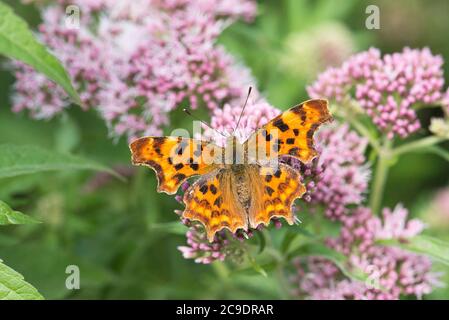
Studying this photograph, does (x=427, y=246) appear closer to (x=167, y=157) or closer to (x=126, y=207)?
(x=167, y=157)

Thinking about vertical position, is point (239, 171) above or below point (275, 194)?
above

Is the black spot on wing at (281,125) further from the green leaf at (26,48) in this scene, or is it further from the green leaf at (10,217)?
the green leaf at (10,217)

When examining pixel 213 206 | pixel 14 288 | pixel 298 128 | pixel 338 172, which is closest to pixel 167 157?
pixel 213 206

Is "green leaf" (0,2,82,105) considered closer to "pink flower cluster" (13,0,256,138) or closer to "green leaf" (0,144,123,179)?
"green leaf" (0,144,123,179)

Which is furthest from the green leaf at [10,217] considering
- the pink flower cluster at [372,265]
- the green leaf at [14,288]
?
the pink flower cluster at [372,265]

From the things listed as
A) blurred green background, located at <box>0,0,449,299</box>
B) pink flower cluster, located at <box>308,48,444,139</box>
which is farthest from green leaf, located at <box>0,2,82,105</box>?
pink flower cluster, located at <box>308,48,444,139</box>
